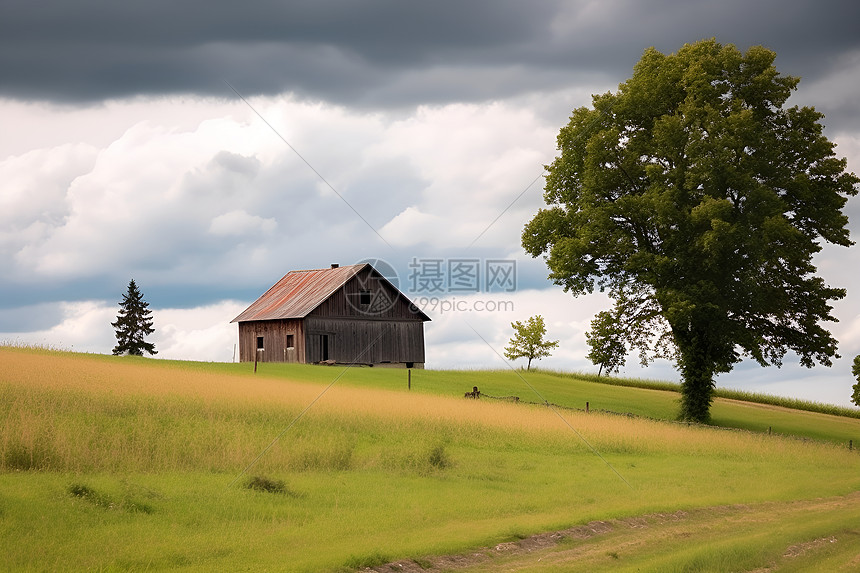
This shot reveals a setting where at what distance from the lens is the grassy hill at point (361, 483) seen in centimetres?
1277

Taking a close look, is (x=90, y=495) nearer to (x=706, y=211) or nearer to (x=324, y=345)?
(x=706, y=211)

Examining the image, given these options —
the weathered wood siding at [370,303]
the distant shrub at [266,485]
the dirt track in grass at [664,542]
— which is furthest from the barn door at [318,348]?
the dirt track in grass at [664,542]

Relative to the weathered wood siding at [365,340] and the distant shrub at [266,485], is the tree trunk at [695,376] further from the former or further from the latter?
the distant shrub at [266,485]

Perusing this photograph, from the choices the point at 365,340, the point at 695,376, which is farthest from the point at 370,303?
the point at 695,376

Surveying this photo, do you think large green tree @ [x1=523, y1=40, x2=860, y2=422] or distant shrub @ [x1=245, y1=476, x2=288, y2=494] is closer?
distant shrub @ [x1=245, y1=476, x2=288, y2=494]

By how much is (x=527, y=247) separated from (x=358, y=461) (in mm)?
25236

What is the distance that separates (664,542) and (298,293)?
50.6m

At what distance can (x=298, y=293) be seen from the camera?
6266cm

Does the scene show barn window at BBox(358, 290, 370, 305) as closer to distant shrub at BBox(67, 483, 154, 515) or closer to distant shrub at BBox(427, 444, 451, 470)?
distant shrub at BBox(427, 444, 451, 470)

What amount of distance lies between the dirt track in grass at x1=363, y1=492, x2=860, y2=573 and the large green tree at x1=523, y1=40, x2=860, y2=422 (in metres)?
19.1

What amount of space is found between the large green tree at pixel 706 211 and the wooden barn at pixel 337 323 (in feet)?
72.1

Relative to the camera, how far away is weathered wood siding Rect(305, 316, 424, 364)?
5812 centimetres

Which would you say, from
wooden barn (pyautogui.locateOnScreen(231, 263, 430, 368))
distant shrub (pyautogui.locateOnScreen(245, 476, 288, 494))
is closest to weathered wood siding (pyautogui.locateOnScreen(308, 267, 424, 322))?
wooden barn (pyautogui.locateOnScreen(231, 263, 430, 368))

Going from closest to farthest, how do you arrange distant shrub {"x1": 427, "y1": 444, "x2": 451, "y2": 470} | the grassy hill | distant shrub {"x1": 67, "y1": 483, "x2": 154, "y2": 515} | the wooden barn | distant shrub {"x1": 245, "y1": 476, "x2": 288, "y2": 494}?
1. the grassy hill
2. distant shrub {"x1": 67, "y1": 483, "x2": 154, "y2": 515}
3. distant shrub {"x1": 245, "y1": 476, "x2": 288, "y2": 494}
4. distant shrub {"x1": 427, "y1": 444, "x2": 451, "y2": 470}
5. the wooden barn
